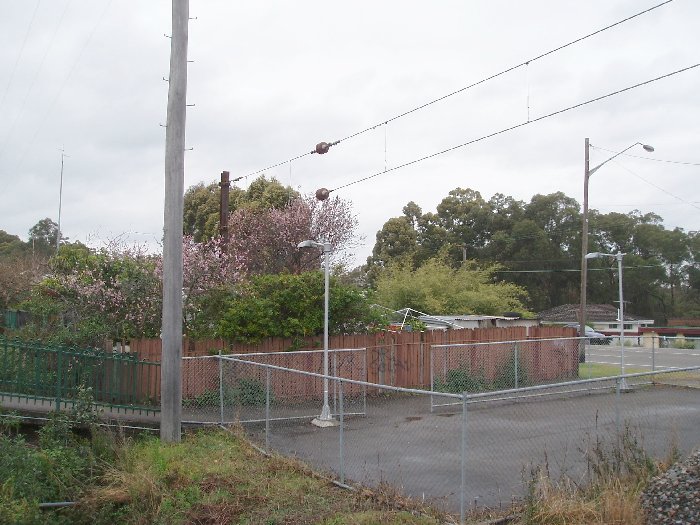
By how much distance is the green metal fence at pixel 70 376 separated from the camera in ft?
42.4

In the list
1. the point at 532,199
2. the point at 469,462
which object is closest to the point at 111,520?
the point at 469,462

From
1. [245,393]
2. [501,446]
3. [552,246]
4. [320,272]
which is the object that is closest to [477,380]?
[320,272]

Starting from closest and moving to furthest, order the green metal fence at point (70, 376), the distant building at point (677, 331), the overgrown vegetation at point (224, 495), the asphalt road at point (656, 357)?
1. the overgrown vegetation at point (224, 495)
2. the green metal fence at point (70, 376)
3. the asphalt road at point (656, 357)
4. the distant building at point (677, 331)

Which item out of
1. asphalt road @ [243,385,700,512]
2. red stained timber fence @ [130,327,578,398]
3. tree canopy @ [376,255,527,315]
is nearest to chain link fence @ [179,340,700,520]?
asphalt road @ [243,385,700,512]

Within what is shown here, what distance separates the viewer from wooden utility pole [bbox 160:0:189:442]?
41.4 feet

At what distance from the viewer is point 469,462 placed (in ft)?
31.2

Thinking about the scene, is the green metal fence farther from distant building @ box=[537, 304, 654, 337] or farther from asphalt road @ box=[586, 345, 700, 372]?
distant building @ box=[537, 304, 654, 337]

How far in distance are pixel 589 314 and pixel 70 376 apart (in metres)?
61.9

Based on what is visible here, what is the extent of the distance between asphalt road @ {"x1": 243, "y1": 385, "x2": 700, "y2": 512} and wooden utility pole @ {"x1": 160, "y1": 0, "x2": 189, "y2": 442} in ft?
8.94

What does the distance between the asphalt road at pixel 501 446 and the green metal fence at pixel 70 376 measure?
420 cm

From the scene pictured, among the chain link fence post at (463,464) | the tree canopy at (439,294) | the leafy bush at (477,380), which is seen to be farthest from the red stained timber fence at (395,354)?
the tree canopy at (439,294)

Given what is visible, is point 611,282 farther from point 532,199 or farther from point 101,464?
point 101,464

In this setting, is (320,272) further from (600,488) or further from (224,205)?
(600,488)

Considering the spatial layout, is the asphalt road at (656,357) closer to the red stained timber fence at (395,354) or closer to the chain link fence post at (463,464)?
the red stained timber fence at (395,354)
